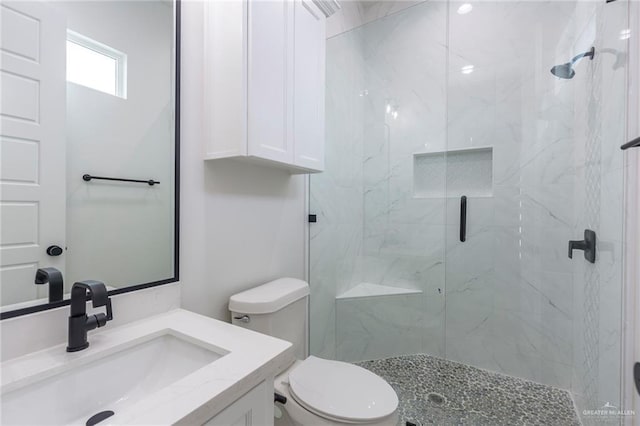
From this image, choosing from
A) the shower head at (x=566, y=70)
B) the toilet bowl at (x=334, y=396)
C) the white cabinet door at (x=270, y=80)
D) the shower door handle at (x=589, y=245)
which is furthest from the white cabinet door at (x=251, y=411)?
the shower head at (x=566, y=70)

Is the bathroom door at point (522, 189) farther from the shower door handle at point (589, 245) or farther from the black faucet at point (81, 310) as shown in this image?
the black faucet at point (81, 310)

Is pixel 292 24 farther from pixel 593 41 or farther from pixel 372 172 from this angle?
pixel 593 41

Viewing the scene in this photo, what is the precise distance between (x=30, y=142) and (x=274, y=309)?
3.07ft

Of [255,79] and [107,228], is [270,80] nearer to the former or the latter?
[255,79]

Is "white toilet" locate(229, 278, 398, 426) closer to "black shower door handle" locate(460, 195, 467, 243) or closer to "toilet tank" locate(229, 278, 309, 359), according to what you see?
"toilet tank" locate(229, 278, 309, 359)

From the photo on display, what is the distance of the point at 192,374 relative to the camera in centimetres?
62

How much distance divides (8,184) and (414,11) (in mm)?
2510

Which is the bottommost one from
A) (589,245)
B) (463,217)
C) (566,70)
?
(589,245)

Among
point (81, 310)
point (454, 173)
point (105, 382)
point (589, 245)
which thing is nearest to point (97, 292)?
point (81, 310)

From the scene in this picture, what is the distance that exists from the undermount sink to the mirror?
20 centimetres

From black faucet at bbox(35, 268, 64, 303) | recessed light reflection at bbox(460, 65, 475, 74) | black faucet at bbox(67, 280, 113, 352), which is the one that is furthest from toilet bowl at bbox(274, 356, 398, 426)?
recessed light reflection at bbox(460, 65, 475, 74)

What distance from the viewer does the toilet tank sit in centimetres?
116

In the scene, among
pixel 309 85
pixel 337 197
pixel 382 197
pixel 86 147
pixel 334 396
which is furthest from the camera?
pixel 382 197

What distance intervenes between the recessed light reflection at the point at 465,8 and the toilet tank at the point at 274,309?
2.21 meters
